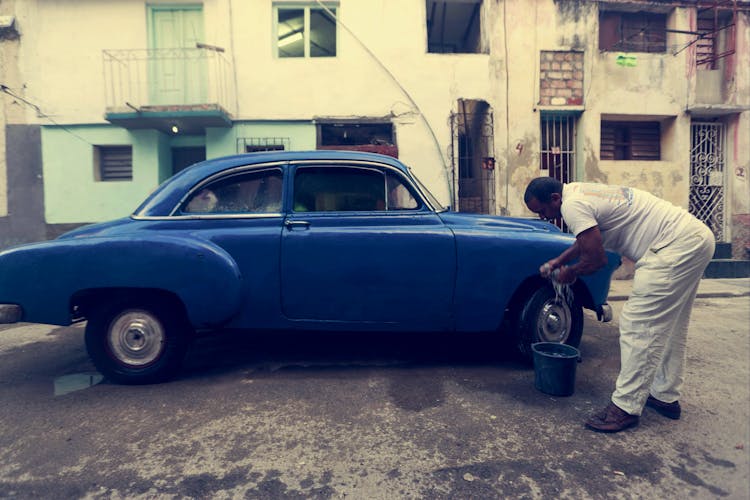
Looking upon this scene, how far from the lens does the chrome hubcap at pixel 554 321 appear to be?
3375mm

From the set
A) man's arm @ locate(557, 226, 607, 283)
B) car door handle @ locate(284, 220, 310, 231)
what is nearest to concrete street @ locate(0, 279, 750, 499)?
man's arm @ locate(557, 226, 607, 283)

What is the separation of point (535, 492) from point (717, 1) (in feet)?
40.8

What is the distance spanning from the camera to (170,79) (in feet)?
29.2

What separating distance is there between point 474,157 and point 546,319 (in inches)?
277

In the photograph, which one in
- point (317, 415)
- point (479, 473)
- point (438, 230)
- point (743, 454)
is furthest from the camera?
point (438, 230)

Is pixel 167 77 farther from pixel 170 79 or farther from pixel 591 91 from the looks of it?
pixel 591 91

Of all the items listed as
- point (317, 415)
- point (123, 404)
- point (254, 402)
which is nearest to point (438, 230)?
point (317, 415)

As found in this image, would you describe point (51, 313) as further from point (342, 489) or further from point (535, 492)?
point (535, 492)

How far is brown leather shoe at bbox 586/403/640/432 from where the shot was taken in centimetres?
247

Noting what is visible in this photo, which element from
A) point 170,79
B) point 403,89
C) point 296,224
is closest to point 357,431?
point 296,224

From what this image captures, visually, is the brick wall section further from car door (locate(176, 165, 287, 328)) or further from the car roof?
car door (locate(176, 165, 287, 328))

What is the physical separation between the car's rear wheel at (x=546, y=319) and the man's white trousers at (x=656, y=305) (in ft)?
2.74

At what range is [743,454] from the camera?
2297 millimetres

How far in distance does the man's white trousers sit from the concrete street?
30 cm
